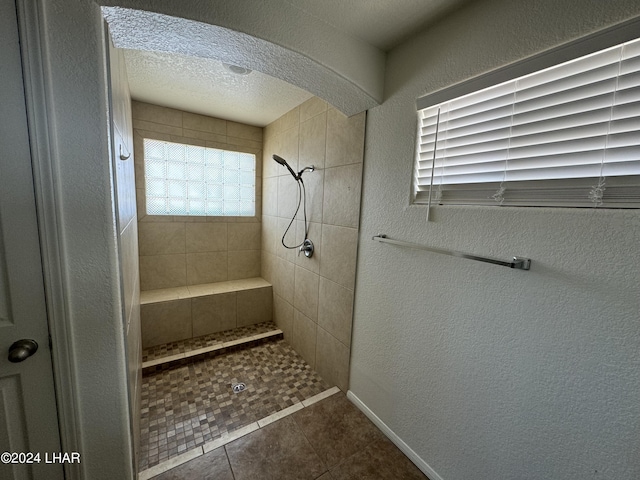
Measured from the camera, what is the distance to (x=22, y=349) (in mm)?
742

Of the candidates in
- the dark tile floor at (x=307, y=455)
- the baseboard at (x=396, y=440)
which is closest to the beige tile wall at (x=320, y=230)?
the baseboard at (x=396, y=440)

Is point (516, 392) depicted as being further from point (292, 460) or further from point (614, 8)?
point (614, 8)

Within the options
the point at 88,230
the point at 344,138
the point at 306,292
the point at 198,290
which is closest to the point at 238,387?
the point at 306,292

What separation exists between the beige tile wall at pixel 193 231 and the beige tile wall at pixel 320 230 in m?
0.38

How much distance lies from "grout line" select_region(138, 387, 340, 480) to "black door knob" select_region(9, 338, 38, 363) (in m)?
0.79

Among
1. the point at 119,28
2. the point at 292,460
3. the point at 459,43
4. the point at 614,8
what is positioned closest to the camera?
the point at 614,8

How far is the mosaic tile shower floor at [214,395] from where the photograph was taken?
52.9 inches

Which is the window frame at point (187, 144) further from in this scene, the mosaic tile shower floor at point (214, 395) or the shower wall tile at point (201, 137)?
the mosaic tile shower floor at point (214, 395)

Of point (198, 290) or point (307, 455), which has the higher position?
point (198, 290)

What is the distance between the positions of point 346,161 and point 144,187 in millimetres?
1867

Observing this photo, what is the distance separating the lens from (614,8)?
66cm

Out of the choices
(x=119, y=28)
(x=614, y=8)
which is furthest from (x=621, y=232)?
(x=119, y=28)

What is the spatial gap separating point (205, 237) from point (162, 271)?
0.50 m

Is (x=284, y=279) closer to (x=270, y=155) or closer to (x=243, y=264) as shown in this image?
(x=243, y=264)
